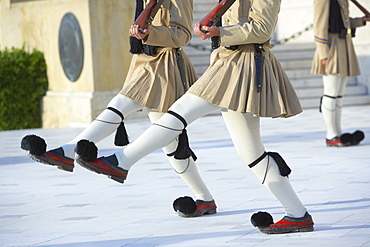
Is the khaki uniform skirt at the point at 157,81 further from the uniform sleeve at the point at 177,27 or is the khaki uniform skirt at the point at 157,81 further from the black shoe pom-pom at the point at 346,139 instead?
the black shoe pom-pom at the point at 346,139

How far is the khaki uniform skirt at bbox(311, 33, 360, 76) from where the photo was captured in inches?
332

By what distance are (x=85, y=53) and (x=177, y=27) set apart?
7816 millimetres

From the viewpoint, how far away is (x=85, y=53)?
12438 millimetres

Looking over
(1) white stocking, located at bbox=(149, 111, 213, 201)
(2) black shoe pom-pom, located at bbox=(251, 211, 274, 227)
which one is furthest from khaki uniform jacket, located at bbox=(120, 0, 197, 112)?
(2) black shoe pom-pom, located at bbox=(251, 211, 274, 227)

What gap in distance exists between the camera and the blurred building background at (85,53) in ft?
40.5

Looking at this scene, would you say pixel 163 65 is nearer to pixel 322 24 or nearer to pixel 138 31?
pixel 138 31

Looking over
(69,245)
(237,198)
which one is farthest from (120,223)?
(237,198)

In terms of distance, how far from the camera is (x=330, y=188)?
6.00 meters

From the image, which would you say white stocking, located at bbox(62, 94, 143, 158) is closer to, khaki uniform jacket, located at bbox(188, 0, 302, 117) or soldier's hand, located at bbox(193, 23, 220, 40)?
khaki uniform jacket, located at bbox(188, 0, 302, 117)

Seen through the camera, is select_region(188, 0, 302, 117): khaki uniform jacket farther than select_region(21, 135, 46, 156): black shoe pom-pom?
No

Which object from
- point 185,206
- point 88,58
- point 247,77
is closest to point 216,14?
point 247,77

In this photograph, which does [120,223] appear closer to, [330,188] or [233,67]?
[233,67]

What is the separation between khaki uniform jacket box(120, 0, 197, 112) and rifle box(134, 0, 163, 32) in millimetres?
125

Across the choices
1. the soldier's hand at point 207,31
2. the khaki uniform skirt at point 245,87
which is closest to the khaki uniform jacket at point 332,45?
the khaki uniform skirt at point 245,87
